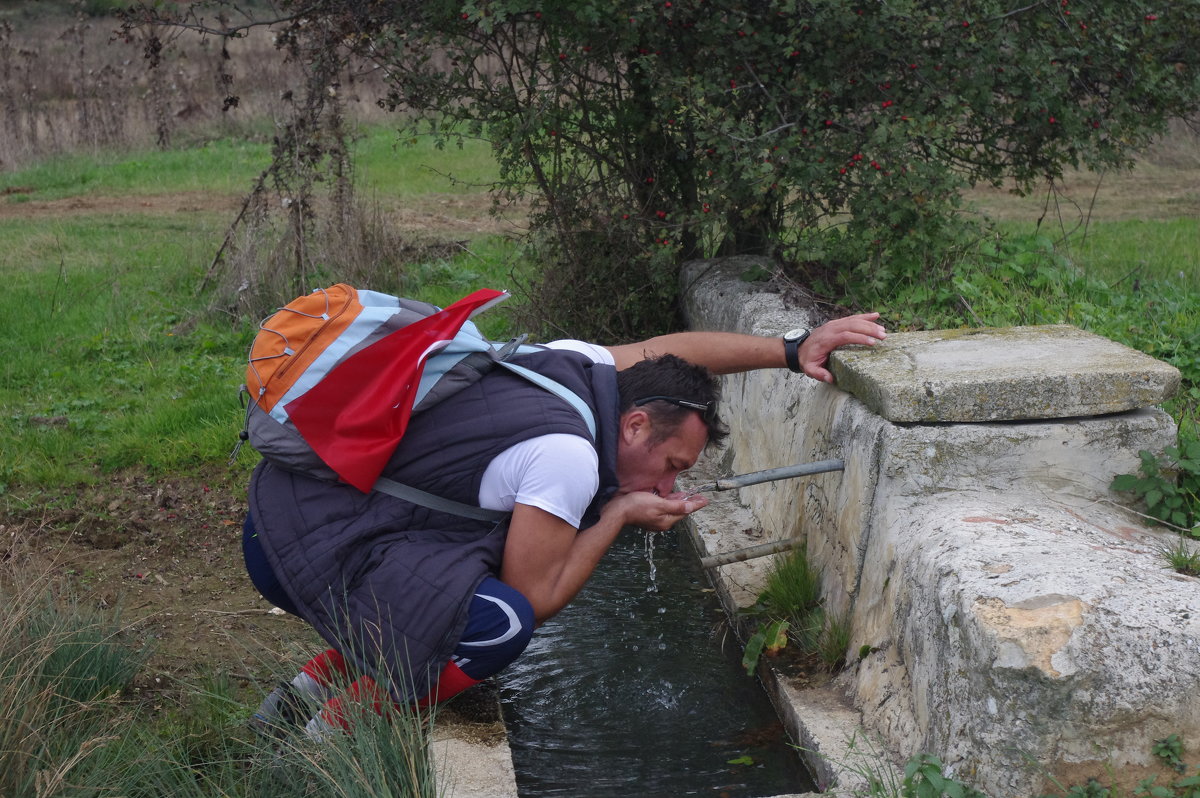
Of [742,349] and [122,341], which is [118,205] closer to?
[122,341]

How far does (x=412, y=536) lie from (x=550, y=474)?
42 centimetres

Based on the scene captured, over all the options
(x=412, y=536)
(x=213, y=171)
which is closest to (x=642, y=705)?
(x=412, y=536)

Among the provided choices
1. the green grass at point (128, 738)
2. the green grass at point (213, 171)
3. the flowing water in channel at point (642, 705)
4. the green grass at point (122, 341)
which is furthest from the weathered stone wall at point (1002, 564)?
the green grass at point (213, 171)

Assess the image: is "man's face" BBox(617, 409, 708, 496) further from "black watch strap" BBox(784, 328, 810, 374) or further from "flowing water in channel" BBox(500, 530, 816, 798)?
"flowing water in channel" BBox(500, 530, 816, 798)

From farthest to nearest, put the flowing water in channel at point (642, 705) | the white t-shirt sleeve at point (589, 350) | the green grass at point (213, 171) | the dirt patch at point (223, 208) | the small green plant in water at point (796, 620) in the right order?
the green grass at point (213, 171) → the dirt patch at point (223, 208) → the white t-shirt sleeve at point (589, 350) → the small green plant in water at point (796, 620) → the flowing water in channel at point (642, 705)

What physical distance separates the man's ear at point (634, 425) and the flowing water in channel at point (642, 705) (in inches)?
35.0

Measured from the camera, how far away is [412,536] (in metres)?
2.96

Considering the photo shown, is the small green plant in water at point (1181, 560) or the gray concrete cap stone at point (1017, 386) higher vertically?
the gray concrete cap stone at point (1017, 386)

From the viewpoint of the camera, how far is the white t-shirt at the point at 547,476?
281 cm

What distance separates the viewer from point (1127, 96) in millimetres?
5230

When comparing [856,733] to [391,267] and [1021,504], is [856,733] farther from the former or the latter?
[391,267]

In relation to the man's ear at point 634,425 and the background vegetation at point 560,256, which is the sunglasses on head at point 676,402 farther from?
the background vegetation at point 560,256

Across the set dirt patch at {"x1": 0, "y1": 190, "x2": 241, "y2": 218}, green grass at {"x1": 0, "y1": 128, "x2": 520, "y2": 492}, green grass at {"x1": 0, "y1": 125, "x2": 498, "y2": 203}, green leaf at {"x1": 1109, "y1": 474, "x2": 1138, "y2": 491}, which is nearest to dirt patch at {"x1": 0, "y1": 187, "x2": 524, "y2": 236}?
dirt patch at {"x1": 0, "y1": 190, "x2": 241, "y2": 218}

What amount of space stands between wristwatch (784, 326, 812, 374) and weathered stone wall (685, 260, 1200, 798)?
15 cm
